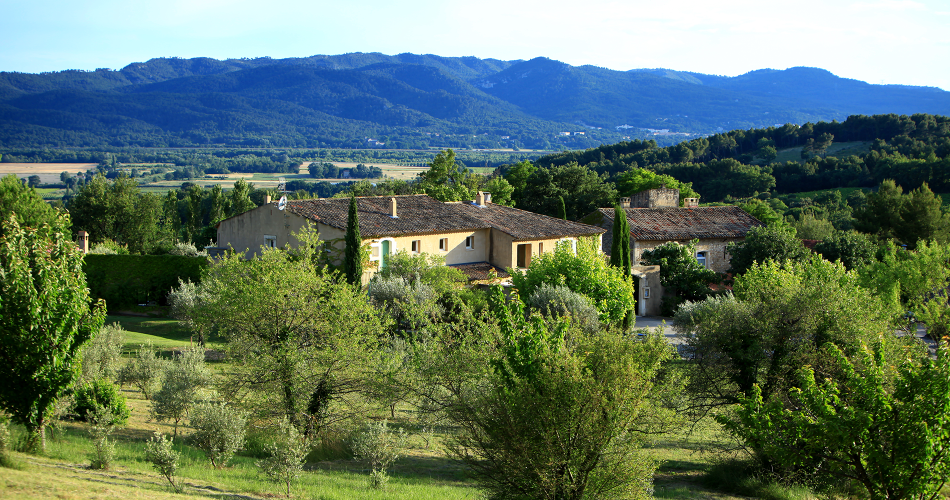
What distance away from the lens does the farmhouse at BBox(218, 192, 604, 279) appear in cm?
3688

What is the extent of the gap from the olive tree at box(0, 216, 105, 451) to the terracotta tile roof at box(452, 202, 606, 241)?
28.4m

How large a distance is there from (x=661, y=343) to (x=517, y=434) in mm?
3043

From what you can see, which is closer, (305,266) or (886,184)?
(305,266)

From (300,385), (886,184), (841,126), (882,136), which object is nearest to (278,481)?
(300,385)

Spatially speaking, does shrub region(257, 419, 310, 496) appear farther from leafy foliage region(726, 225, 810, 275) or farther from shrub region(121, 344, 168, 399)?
leafy foliage region(726, 225, 810, 275)

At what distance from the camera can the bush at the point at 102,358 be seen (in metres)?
17.8

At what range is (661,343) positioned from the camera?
1179 centimetres

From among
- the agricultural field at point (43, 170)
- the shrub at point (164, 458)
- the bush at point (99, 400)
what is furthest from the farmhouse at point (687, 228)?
the agricultural field at point (43, 170)

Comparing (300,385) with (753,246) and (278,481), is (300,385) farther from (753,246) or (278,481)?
(753,246)

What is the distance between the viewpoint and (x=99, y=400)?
16438mm

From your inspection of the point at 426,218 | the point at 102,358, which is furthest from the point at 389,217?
the point at 102,358

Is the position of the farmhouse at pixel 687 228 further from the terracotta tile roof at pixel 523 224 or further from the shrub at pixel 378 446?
the shrub at pixel 378 446

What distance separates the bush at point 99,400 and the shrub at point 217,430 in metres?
3.40

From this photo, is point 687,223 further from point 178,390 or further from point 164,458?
point 164,458
